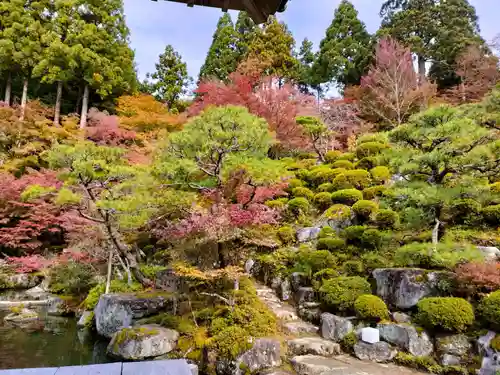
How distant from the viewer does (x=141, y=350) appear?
597 centimetres

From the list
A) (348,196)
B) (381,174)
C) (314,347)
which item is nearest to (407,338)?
(314,347)

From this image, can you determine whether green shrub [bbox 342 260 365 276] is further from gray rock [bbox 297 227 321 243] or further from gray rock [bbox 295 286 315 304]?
gray rock [bbox 297 227 321 243]

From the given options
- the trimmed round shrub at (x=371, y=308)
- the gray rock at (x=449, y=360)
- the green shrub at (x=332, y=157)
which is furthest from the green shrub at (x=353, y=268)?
the green shrub at (x=332, y=157)

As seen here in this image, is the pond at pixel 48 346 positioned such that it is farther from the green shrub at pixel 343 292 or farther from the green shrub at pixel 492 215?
the green shrub at pixel 492 215

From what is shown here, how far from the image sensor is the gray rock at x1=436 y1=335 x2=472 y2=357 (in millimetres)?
4984

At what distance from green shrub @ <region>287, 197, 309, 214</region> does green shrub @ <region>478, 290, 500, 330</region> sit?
560 cm

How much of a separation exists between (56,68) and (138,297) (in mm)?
13116

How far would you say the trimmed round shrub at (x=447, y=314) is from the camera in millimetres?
4988

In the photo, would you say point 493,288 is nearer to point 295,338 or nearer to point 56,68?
point 295,338

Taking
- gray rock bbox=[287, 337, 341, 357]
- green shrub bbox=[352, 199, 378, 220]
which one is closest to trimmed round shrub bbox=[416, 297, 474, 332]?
gray rock bbox=[287, 337, 341, 357]

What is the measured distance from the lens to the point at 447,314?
5.04 meters

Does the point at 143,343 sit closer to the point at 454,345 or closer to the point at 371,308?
the point at 371,308

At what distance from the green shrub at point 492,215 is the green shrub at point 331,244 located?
311cm

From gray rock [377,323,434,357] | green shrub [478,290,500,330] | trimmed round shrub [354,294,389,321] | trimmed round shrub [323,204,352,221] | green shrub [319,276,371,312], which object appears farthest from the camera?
trimmed round shrub [323,204,352,221]
